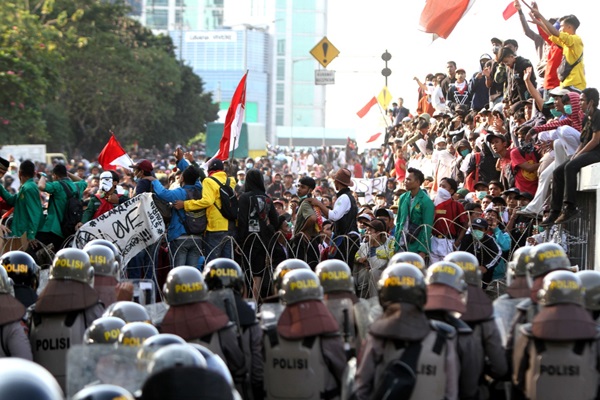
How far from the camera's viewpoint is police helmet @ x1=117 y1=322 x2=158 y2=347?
735cm

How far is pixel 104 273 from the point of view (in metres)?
10.4

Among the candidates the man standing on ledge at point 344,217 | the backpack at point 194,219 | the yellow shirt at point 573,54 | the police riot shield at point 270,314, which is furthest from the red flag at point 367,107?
the police riot shield at point 270,314

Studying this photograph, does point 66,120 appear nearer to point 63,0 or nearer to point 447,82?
point 63,0

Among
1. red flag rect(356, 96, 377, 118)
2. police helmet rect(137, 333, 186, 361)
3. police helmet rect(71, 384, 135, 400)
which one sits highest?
red flag rect(356, 96, 377, 118)

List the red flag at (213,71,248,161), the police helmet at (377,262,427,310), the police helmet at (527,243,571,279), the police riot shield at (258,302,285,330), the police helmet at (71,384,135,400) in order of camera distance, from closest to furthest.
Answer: the police helmet at (71,384,135,400) < the police helmet at (377,262,427,310) < the police riot shield at (258,302,285,330) < the police helmet at (527,243,571,279) < the red flag at (213,71,248,161)

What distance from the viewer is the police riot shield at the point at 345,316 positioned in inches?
364

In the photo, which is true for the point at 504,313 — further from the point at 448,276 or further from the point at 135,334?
the point at 135,334

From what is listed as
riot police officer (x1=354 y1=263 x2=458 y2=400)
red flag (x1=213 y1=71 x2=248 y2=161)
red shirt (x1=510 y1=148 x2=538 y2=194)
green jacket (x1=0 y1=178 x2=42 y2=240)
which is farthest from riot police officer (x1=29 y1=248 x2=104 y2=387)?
red flag (x1=213 y1=71 x2=248 y2=161)

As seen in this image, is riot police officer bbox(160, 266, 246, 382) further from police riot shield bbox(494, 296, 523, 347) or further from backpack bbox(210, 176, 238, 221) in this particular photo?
backpack bbox(210, 176, 238, 221)

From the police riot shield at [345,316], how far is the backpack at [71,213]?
6.90 m

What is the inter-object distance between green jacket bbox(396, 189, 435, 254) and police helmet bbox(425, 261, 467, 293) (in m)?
4.83

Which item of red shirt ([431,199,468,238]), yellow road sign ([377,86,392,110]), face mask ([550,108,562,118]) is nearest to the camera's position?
red shirt ([431,199,468,238])

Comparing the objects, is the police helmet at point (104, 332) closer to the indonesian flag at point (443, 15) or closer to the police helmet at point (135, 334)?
the police helmet at point (135, 334)

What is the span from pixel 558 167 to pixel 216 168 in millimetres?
3701
